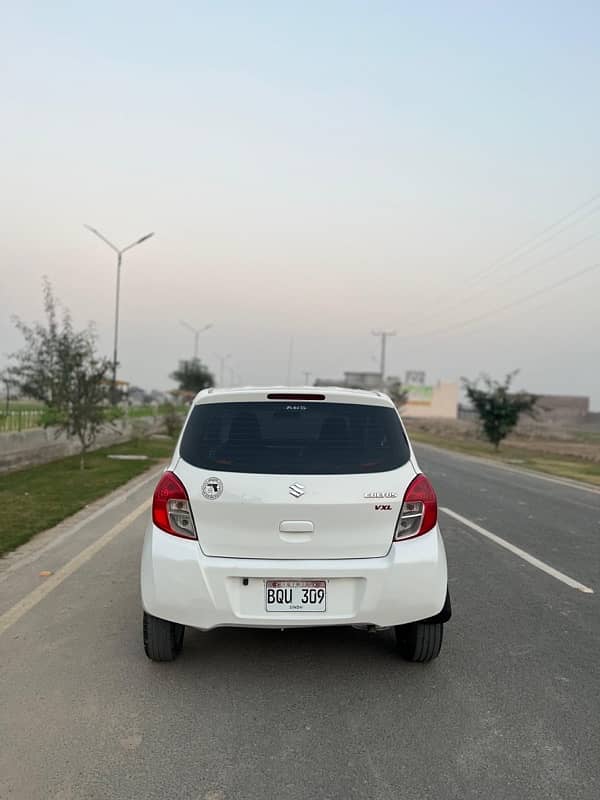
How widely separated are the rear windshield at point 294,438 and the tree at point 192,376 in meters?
63.3

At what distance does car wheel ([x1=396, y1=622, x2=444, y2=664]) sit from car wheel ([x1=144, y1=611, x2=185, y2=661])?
1.42m

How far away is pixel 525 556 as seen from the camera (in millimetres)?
7980

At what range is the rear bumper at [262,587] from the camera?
4.08 m

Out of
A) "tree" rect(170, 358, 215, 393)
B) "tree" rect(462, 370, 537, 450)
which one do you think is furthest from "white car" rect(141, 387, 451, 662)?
"tree" rect(170, 358, 215, 393)

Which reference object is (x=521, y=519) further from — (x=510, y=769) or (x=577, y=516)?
Result: (x=510, y=769)

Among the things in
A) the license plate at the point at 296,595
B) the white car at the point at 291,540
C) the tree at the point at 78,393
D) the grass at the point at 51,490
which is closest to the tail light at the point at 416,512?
the white car at the point at 291,540

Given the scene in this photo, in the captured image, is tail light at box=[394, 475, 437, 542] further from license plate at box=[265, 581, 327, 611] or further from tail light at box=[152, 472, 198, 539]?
tail light at box=[152, 472, 198, 539]

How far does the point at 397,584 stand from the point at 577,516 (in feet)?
27.5

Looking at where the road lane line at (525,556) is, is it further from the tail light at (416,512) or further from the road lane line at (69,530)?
the road lane line at (69,530)

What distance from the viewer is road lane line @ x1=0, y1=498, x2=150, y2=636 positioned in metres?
5.37

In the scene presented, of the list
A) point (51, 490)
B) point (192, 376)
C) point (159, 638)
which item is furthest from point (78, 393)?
point (192, 376)

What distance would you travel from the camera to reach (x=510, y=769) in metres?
3.27

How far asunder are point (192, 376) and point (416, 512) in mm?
66580

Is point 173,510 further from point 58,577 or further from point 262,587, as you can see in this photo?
point 58,577
